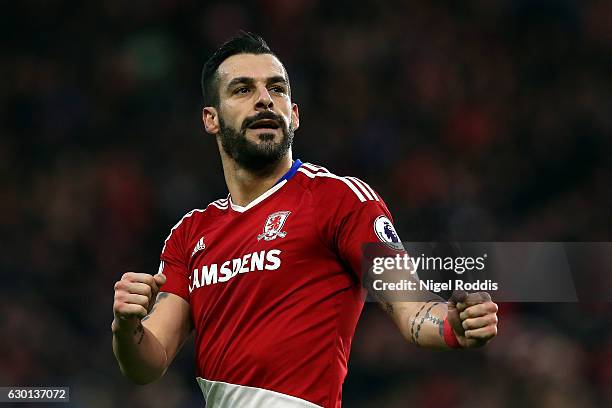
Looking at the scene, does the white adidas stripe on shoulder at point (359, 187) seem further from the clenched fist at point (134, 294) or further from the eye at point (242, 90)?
the clenched fist at point (134, 294)

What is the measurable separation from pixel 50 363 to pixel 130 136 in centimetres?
267

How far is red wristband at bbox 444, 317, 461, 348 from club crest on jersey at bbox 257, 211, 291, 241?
846 millimetres

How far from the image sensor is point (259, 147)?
151 inches

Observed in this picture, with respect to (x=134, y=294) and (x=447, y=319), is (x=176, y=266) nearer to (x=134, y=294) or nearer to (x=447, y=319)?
(x=134, y=294)

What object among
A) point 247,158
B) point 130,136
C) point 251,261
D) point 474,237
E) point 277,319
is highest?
point 130,136

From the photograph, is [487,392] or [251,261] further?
[487,392]

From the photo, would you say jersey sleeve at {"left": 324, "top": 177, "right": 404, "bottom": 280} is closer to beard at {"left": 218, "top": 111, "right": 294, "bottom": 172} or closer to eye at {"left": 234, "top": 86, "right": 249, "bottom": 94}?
beard at {"left": 218, "top": 111, "right": 294, "bottom": 172}

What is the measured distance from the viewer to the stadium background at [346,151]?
7500mm

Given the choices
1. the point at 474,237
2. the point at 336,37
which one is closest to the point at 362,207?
the point at 474,237

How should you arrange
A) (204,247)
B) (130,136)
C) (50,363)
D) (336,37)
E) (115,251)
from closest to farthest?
(204,247)
(50,363)
(115,251)
(130,136)
(336,37)

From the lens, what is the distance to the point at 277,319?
3.48 meters

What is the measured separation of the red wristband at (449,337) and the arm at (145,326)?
98cm

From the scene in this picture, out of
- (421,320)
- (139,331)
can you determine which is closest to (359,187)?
(421,320)

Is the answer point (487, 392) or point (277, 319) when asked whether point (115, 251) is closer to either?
point (487, 392)
